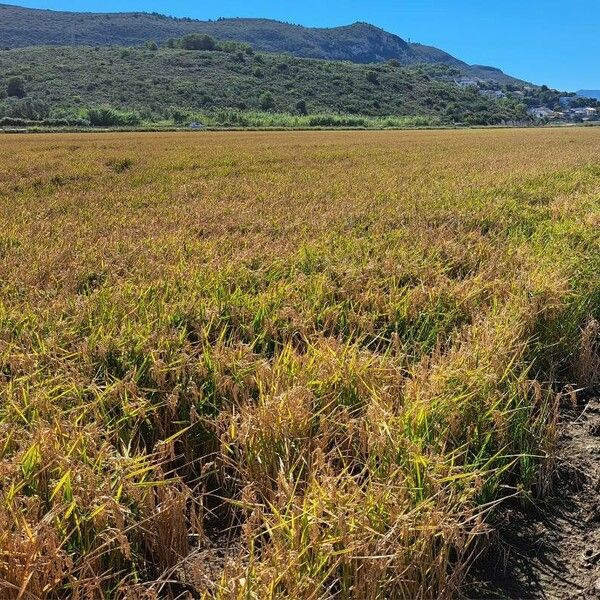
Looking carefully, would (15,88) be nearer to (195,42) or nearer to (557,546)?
(195,42)

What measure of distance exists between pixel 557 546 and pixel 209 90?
129473 millimetres

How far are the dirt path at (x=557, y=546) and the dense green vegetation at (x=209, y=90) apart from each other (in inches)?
3085

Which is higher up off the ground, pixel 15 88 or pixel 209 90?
pixel 209 90

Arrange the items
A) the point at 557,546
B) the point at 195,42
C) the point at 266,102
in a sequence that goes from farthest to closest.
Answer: the point at 195,42, the point at 266,102, the point at 557,546

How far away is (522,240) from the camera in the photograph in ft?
23.6

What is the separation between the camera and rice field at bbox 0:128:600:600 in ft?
6.44

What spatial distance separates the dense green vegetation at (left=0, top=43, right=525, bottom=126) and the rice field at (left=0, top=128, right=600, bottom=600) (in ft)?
246

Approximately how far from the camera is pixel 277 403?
269cm

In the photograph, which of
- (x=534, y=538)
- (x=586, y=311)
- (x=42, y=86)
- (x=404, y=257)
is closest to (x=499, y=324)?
(x=586, y=311)

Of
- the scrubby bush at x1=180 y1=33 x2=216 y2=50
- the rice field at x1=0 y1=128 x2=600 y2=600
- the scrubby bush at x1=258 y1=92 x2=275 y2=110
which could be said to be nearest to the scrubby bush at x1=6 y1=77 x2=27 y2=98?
the scrubby bush at x1=258 y1=92 x2=275 y2=110

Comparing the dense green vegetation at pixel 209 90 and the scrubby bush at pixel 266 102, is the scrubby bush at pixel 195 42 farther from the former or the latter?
the scrubby bush at pixel 266 102

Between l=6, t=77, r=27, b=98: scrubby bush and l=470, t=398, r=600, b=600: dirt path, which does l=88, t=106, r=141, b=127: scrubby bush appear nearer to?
l=6, t=77, r=27, b=98: scrubby bush

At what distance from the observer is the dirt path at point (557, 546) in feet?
7.14

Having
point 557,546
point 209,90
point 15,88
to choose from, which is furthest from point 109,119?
point 557,546
